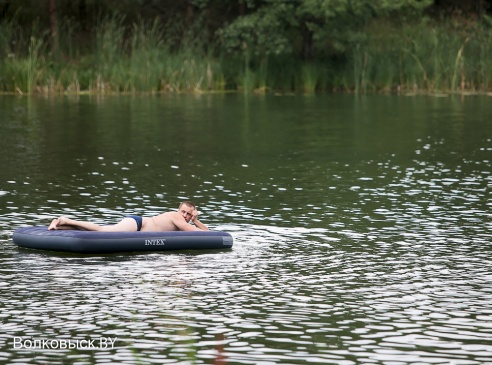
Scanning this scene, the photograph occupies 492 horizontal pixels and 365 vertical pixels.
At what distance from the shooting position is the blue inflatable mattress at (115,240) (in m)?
13.2

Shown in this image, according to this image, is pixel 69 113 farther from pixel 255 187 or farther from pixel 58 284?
pixel 58 284

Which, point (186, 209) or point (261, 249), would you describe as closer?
point (261, 249)

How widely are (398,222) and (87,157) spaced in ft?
29.6

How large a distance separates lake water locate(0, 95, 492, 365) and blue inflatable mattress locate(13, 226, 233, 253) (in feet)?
0.37

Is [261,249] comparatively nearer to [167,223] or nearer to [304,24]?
[167,223]

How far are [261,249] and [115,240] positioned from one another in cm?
167

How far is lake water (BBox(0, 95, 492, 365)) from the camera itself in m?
9.61

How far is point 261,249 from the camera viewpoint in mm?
13828

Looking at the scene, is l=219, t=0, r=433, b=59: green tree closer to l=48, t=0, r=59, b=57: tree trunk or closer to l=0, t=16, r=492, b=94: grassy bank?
l=0, t=16, r=492, b=94: grassy bank

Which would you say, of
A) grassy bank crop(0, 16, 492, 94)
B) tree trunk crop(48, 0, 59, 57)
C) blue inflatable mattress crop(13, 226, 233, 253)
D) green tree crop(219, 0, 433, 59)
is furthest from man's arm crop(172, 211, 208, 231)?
green tree crop(219, 0, 433, 59)

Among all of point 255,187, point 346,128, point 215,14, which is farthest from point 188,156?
point 215,14

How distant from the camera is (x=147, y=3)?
51.5m

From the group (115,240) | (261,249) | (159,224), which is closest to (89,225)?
(115,240)

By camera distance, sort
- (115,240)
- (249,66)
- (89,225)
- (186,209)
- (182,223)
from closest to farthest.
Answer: (115,240) < (89,225) < (182,223) < (186,209) < (249,66)
